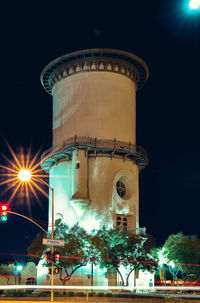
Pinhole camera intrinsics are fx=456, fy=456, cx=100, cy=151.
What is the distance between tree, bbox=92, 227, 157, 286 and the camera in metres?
48.8

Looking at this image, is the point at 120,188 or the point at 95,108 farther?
the point at 120,188

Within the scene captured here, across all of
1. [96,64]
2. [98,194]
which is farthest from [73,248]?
[96,64]

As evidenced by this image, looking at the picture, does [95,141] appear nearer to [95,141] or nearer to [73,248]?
[95,141]

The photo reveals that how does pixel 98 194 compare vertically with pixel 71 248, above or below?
above

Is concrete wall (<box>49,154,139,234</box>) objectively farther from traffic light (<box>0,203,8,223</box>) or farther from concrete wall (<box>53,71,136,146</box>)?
traffic light (<box>0,203,8,223</box>)

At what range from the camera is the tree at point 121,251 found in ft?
160

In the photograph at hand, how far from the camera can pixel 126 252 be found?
4925 cm

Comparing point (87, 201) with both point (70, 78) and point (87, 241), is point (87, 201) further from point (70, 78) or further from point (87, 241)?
point (70, 78)

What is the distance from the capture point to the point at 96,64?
5759cm

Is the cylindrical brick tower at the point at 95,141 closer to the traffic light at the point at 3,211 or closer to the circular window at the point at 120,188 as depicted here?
the circular window at the point at 120,188

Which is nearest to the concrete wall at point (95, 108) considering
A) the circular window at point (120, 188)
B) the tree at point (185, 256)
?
the circular window at point (120, 188)

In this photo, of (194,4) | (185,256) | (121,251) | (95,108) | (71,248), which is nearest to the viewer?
(194,4)

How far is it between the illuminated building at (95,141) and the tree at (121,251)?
307 centimetres

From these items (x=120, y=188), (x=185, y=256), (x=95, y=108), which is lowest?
(x=185, y=256)
